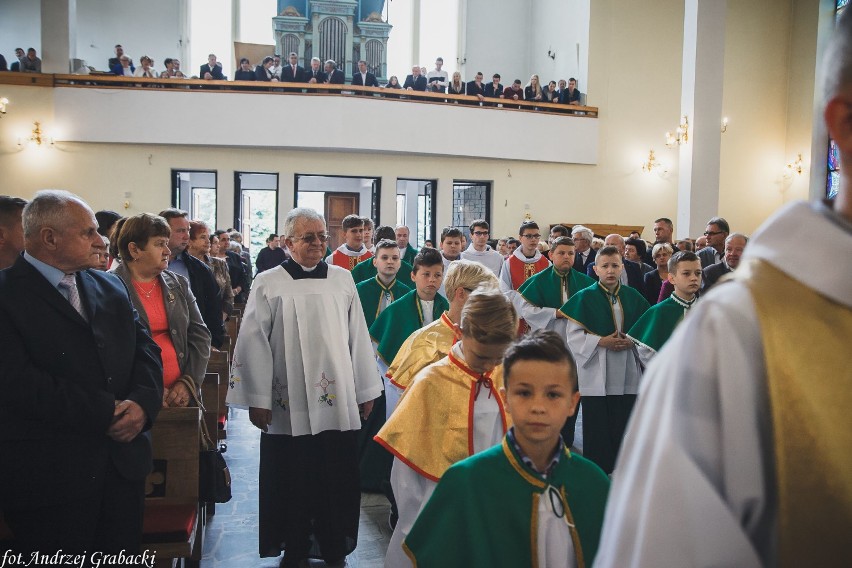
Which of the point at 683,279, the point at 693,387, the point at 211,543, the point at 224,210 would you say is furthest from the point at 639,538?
the point at 224,210

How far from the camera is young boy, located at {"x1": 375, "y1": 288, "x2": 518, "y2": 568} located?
290 centimetres

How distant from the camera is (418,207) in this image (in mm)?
20359

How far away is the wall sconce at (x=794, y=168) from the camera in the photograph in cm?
1850

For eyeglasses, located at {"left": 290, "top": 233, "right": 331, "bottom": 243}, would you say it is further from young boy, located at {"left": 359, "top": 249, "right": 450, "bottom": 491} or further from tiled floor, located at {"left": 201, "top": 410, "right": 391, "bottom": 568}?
tiled floor, located at {"left": 201, "top": 410, "right": 391, "bottom": 568}


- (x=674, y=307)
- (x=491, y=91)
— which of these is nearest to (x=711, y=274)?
(x=674, y=307)

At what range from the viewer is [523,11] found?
2134 centimetres

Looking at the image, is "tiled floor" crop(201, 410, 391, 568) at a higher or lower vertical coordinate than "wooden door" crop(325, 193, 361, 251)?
lower

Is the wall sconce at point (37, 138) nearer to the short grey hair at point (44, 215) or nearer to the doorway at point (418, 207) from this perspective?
the doorway at point (418, 207)

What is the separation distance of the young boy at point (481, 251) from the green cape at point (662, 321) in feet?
14.1

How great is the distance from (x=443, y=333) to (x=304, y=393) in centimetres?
85

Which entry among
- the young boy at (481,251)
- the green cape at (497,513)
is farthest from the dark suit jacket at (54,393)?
the young boy at (481,251)

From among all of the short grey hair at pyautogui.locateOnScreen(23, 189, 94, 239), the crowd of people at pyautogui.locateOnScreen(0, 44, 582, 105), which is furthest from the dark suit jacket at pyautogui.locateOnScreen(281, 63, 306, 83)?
the short grey hair at pyautogui.locateOnScreen(23, 189, 94, 239)

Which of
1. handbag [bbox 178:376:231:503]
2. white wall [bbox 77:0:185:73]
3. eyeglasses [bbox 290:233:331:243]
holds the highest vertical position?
white wall [bbox 77:0:185:73]

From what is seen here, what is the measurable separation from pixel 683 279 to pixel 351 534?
117 inches
